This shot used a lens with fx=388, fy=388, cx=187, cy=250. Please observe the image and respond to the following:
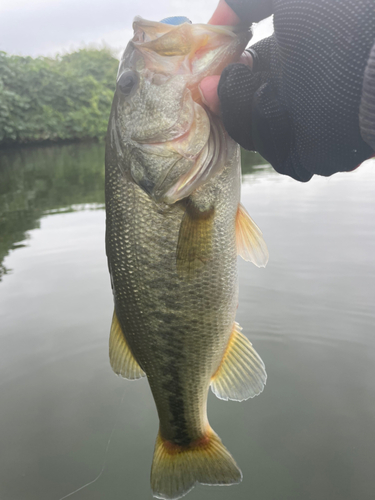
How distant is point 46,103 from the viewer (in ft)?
127

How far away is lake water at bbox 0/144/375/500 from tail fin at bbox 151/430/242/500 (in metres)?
0.77

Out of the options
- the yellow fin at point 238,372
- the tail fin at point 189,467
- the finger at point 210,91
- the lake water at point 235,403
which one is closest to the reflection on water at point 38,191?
the lake water at point 235,403

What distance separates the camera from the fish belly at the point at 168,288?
1825 millimetres

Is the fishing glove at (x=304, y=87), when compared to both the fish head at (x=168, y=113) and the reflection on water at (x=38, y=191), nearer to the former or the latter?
the fish head at (x=168, y=113)

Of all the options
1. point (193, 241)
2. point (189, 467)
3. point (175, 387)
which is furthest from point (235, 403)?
point (193, 241)

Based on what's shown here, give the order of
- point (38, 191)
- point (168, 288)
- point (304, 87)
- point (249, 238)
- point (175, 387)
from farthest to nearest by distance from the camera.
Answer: point (38, 191), point (175, 387), point (249, 238), point (168, 288), point (304, 87)

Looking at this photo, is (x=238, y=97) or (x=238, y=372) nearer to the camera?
(x=238, y=97)

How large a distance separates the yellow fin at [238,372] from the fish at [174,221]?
0.01 metres

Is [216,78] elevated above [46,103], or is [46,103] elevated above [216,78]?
[216,78]

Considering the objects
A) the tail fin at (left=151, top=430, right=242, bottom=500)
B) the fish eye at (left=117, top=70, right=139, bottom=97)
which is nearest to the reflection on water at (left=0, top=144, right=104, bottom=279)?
the tail fin at (left=151, top=430, right=242, bottom=500)

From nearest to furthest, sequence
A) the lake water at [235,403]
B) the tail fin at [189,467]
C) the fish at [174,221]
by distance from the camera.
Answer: the fish at [174,221]
the tail fin at [189,467]
the lake water at [235,403]

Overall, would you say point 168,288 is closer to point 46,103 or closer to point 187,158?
point 187,158

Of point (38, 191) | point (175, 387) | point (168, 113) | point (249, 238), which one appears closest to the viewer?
point (168, 113)

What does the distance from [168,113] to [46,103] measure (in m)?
41.9
